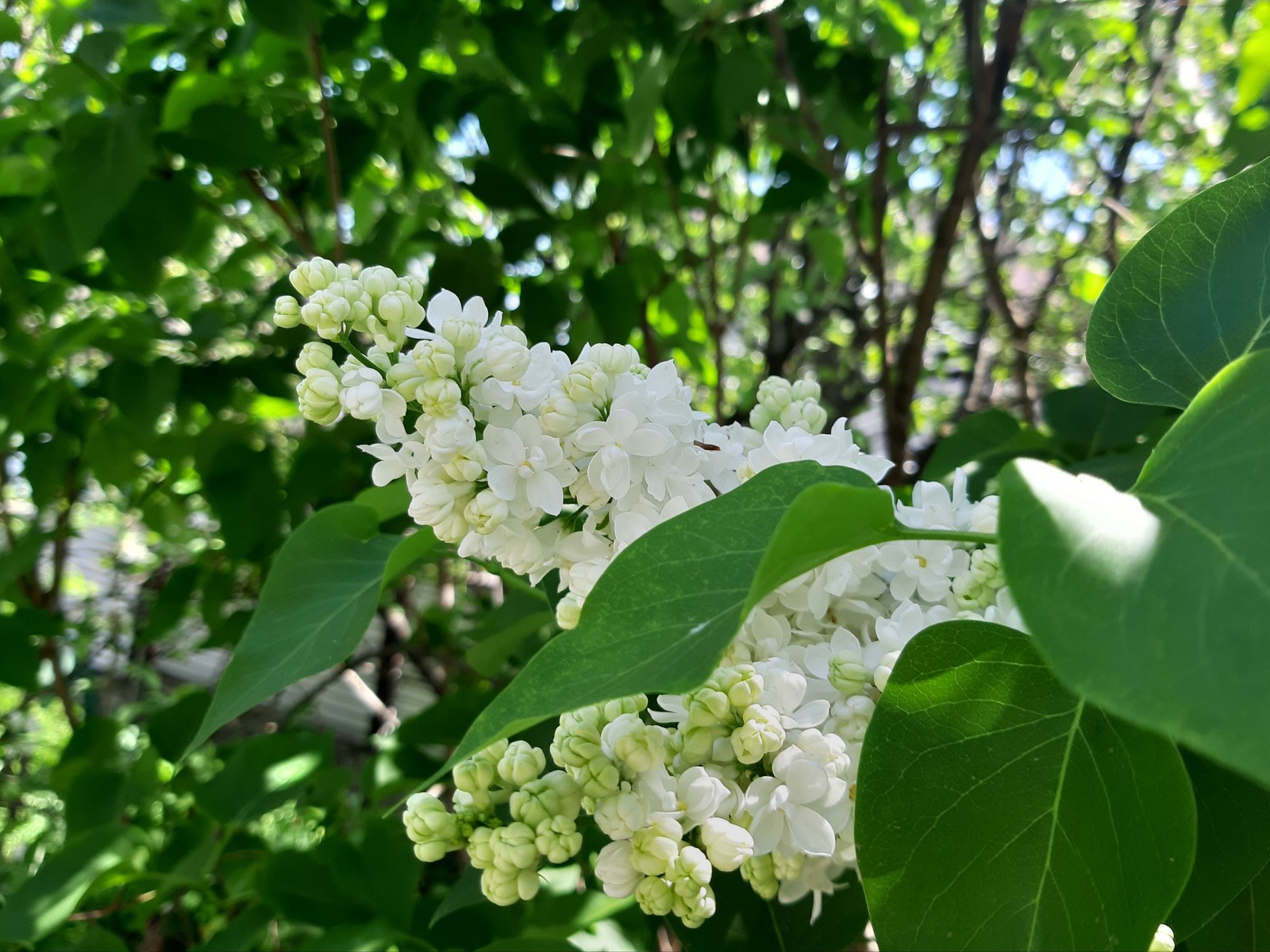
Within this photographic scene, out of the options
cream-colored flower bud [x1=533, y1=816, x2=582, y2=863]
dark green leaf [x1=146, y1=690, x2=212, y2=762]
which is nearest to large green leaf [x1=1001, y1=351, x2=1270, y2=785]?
cream-colored flower bud [x1=533, y1=816, x2=582, y2=863]

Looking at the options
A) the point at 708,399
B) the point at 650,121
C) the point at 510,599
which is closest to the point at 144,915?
the point at 510,599

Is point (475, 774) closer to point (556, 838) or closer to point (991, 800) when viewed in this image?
point (556, 838)

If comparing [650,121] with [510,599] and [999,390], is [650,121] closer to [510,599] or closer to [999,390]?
[510,599]

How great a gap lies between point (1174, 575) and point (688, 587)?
0.52 feet

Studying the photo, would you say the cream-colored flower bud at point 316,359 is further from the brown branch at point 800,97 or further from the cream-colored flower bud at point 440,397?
the brown branch at point 800,97

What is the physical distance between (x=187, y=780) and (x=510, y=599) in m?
0.74

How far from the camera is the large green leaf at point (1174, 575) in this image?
20 centimetres

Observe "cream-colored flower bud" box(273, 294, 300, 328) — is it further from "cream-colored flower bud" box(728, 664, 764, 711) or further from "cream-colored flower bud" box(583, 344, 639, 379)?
"cream-colored flower bud" box(728, 664, 764, 711)

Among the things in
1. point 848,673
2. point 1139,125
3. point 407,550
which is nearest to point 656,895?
point 848,673

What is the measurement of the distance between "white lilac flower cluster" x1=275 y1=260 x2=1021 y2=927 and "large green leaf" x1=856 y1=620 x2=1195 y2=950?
52 mm

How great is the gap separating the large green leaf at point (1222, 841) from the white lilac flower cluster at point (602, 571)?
0.11 m

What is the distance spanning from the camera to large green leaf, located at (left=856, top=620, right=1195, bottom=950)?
14.0 inches

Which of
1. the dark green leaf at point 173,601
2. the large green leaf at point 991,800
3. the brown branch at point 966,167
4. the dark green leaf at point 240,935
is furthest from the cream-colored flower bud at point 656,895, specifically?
the dark green leaf at point 173,601

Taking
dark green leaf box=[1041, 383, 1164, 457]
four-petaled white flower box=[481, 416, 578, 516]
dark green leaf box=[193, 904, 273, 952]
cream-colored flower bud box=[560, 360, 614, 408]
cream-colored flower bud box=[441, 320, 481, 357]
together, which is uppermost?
dark green leaf box=[1041, 383, 1164, 457]
